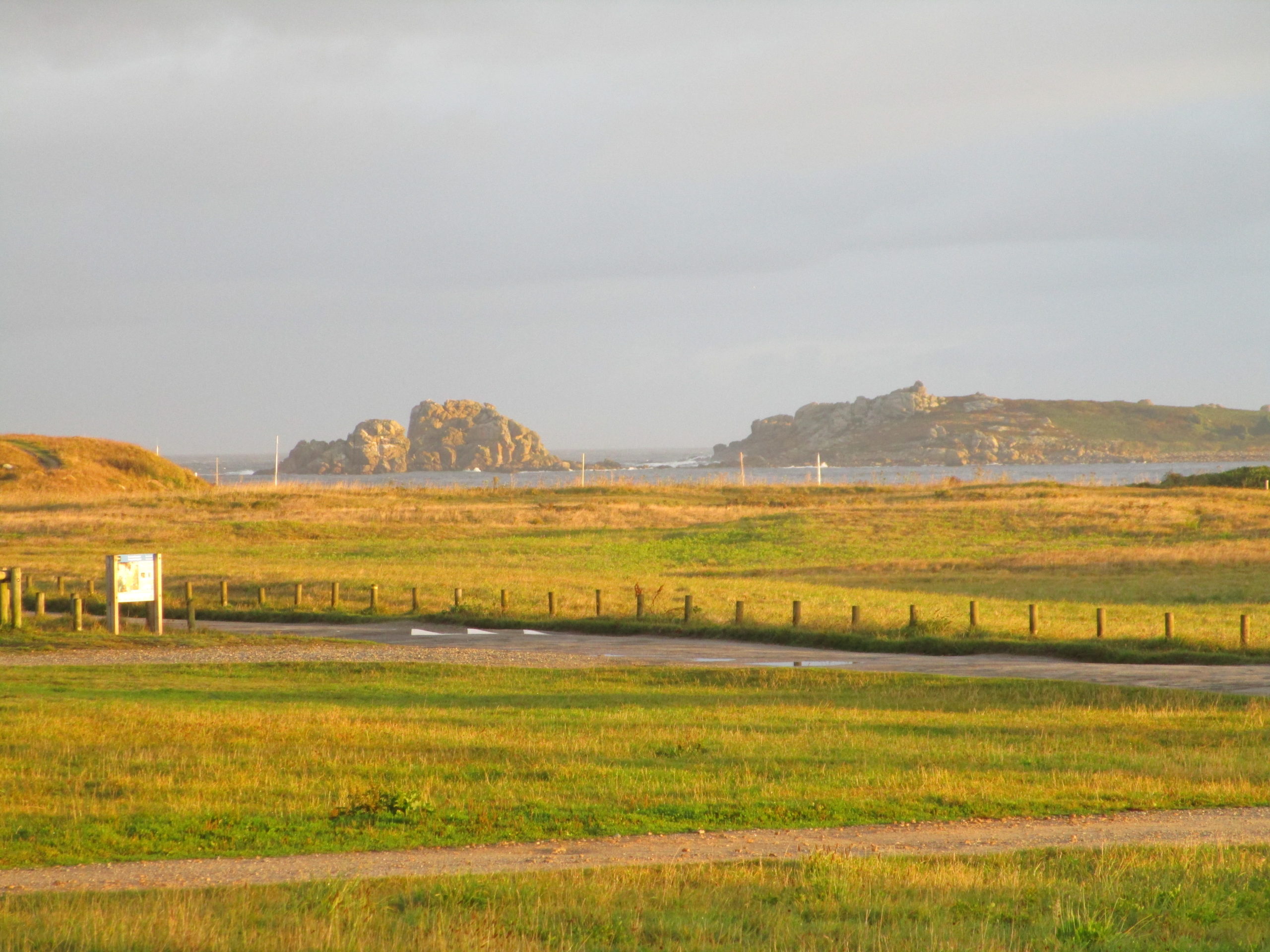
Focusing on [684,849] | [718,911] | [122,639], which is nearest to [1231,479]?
[122,639]

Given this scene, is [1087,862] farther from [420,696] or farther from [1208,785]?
[420,696]

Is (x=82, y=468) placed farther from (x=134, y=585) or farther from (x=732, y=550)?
(x=134, y=585)

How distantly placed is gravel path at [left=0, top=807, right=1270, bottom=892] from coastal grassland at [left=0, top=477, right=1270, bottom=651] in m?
15.5

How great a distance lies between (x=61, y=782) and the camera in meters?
12.2

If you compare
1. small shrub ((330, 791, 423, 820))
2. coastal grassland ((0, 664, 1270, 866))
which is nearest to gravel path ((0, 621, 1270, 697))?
coastal grassland ((0, 664, 1270, 866))

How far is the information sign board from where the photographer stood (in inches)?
1108

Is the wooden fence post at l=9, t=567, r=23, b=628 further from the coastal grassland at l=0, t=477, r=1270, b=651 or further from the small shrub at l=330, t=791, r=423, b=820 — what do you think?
the small shrub at l=330, t=791, r=423, b=820

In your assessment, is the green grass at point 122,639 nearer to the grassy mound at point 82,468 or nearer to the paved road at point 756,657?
the paved road at point 756,657

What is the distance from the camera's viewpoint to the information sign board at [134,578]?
92.3 feet

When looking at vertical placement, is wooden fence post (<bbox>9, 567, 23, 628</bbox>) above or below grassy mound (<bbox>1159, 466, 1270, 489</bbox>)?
below

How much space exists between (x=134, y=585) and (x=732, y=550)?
115 feet

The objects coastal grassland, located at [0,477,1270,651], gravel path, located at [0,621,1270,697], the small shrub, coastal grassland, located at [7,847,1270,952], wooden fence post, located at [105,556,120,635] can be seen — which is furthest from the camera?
coastal grassland, located at [0,477,1270,651]

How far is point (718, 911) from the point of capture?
8.07m

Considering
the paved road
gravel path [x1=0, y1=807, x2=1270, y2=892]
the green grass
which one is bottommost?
the paved road
